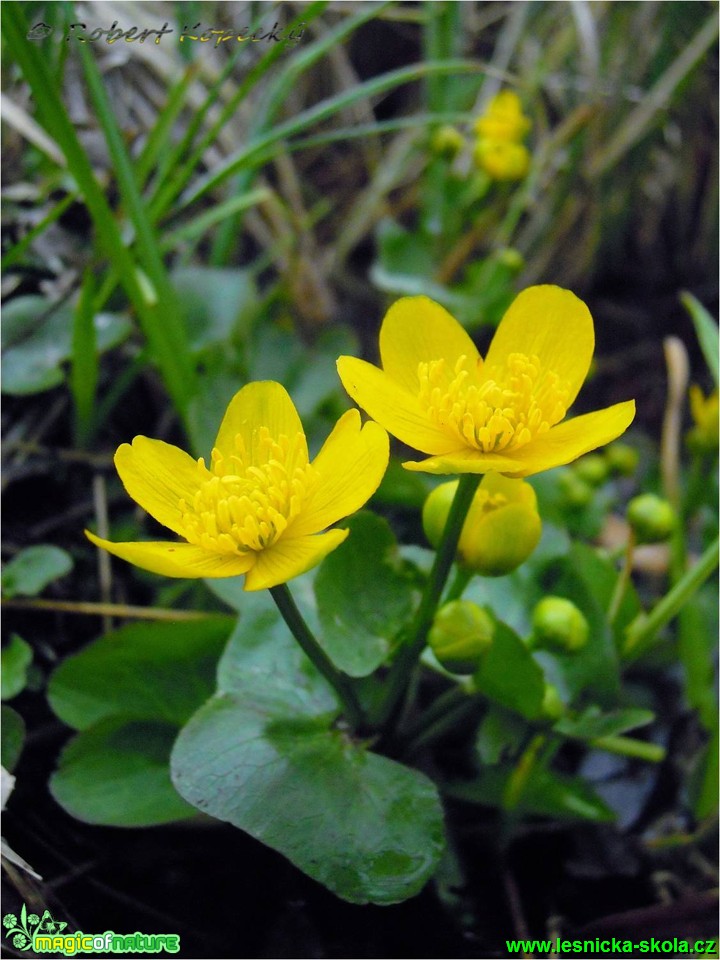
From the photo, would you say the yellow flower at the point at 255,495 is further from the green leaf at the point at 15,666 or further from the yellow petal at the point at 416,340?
the green leaf at the point at 15,666

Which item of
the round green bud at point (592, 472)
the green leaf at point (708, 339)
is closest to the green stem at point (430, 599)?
the green leaf at point (708, 339)

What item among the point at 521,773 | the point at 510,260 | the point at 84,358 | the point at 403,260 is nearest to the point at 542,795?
the point at 521,773

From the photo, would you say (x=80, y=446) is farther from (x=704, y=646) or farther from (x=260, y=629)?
(x=704, y=646)

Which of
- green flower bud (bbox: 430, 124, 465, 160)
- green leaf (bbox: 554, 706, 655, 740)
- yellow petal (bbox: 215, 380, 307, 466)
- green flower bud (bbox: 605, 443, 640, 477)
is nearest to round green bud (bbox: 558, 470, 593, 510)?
Answer: green flower bud (bbox: 605, 443, 640, 477)

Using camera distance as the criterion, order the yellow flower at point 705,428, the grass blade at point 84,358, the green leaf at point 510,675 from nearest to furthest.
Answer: the green leaf at point 510,675 → the grass blade at point 84,358 → the yellow flower at point 705,428

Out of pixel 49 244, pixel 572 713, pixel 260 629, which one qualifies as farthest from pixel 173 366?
pixel 572 713

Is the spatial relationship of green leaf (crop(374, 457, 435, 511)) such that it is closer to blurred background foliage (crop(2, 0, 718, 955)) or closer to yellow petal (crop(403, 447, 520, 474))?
blurred background foliage (crop(2, 0, 718, 955))

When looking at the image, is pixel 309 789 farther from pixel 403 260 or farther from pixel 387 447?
pixel 403 260
